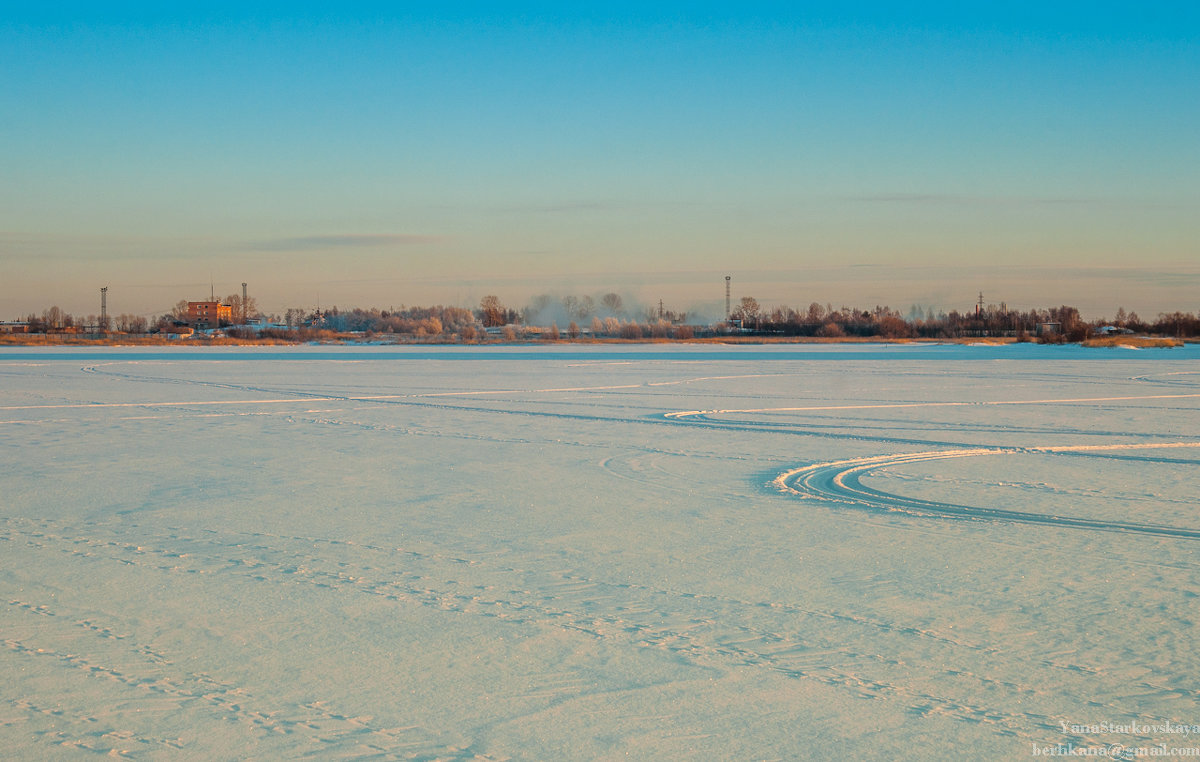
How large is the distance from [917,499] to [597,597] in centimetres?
360

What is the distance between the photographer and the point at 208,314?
16088 cm

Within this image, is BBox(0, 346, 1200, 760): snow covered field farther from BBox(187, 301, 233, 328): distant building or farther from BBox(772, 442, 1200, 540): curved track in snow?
BBox(187, 301, 233, 328): distant building

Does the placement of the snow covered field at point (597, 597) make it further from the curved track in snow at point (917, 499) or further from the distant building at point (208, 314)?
the distant building at point (208, 314)

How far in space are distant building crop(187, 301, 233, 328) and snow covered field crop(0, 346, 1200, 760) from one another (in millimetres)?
134314

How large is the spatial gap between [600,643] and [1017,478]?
18.3ft

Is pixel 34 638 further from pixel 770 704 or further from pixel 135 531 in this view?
pixel 770 704

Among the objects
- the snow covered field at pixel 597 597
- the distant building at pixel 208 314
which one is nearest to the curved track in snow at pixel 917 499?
the snow covered field at pixel 597 597

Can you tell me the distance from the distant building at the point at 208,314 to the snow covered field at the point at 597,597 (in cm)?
13431

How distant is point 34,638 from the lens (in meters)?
4.28

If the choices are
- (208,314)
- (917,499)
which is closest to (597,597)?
(917,499)

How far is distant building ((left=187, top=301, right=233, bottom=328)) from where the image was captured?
467 feet

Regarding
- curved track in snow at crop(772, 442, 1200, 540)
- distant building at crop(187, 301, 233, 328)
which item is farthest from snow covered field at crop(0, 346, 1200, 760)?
distant building at crop(187, 301, 233, 328)

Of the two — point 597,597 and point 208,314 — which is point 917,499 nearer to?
point 597,597

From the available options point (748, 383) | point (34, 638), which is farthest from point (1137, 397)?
point (34, 638)
